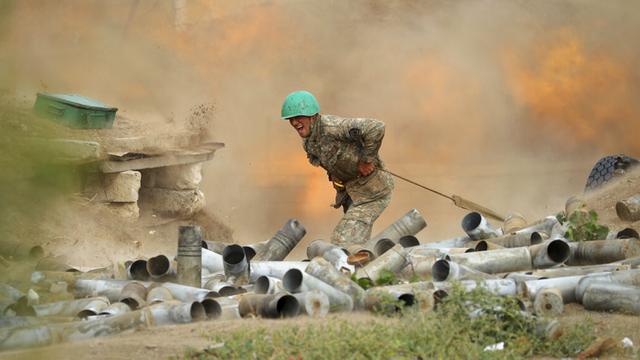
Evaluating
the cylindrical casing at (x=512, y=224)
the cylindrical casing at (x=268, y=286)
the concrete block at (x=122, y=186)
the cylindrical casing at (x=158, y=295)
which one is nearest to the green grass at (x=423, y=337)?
the cylindrical casing at (x=268, y=286)

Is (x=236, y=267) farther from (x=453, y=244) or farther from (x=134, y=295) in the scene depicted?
(x=453, y=244)

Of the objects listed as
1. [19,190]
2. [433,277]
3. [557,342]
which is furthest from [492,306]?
[19,190]

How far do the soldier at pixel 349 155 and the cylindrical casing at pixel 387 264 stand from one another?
72.1 inches

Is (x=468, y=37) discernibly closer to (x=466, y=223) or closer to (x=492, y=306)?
(x=466, y=223)

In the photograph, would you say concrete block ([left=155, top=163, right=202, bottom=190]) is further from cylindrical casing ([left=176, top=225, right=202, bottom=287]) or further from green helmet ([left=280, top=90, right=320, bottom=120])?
cylindrical casing ([left=176, top=225, right=202, bottom=287])

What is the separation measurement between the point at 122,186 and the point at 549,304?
849cm

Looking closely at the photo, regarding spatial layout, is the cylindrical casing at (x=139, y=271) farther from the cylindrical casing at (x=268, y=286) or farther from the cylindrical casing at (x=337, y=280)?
the cylindrical casing at (x=337, y=280)

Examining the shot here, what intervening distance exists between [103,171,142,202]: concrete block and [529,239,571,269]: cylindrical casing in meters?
7.18

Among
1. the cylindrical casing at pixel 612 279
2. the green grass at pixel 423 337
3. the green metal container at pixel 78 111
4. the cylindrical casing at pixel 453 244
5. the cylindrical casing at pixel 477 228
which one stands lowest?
the green grass at pixel 423 337

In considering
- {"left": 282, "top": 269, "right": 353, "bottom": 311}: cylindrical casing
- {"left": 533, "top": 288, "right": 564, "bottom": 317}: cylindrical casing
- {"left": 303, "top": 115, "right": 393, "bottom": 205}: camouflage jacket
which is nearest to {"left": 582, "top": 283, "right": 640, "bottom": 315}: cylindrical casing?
{"left": 533, "top": 288, "right": 564, "bottom": 317}: cylindrical casing

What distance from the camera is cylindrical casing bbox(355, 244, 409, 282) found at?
27.6ft

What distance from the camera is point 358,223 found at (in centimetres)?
1100

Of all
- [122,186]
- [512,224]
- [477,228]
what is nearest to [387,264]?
[477,228]

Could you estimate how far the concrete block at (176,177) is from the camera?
50.9ft
